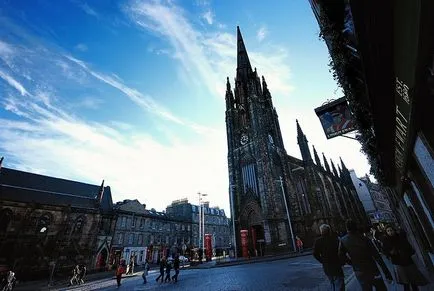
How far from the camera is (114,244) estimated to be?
120 feet

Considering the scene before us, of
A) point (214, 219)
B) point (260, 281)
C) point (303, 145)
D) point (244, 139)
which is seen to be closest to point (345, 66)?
point (260, 281)

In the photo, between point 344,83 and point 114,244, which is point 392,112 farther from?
point 114,244

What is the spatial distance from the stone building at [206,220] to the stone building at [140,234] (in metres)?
5.86

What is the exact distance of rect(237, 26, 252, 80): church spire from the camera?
44.5m

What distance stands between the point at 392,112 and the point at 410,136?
65 centimetres

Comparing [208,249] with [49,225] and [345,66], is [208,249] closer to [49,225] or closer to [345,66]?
[49,225]

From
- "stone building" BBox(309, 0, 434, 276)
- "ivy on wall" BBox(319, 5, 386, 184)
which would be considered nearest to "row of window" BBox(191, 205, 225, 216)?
"ivy on wall" BBox(319, 5, 386, 184)

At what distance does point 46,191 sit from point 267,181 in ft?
111

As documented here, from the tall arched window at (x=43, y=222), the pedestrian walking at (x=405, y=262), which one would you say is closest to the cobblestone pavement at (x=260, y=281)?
the pedestrian walking at (x=405, y=262)

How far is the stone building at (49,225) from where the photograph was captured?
83.3 feet

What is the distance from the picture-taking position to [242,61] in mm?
46719

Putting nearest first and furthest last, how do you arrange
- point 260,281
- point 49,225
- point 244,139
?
point 260,281
point 49,225
point 244,139

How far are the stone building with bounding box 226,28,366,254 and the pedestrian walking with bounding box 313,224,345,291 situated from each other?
23.0 m

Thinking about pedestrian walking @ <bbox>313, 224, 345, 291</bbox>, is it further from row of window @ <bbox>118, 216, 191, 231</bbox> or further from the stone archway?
row of window @ <bbox>118, 216, 191, 231</bbox>
